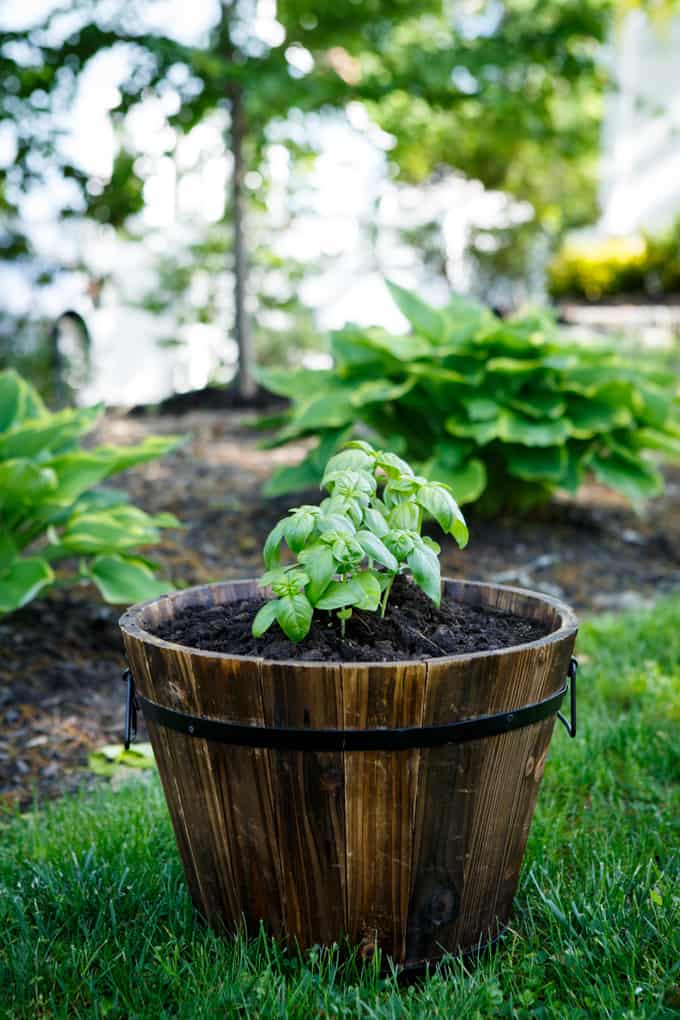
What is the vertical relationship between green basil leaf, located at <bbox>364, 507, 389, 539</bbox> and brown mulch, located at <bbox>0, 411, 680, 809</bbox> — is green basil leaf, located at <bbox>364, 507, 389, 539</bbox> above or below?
above

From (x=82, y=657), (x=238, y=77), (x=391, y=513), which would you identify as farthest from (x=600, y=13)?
(x=391, y=513)

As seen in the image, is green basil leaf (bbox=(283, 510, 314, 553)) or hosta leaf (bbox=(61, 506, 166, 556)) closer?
green basil leaf (bbox=(283, 510, 314, 553))

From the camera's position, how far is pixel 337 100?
6.84 m

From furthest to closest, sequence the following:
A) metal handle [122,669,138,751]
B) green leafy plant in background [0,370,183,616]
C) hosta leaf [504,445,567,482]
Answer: hosta leaf [504,445,567,482], green leafy plant in background [0,370,183,616], metal handle [122,669,138,751]

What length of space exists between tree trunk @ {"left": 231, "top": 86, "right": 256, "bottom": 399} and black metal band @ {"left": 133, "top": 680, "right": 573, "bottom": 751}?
19.8 feet

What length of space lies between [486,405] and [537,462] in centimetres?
41

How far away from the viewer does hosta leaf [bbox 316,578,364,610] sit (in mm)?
1696

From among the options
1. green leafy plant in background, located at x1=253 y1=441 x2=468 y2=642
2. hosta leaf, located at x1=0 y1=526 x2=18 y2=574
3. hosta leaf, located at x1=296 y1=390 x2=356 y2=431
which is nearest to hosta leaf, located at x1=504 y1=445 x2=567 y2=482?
hosta leaf, located at x1=296 y1=390 x2=356 y2=431

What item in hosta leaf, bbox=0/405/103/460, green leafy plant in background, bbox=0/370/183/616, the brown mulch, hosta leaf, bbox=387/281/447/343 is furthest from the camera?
hosta leaf, bbox=387/281/447/343

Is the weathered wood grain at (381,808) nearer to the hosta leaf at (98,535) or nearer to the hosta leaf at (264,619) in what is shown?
the hosta leaf at (264,619)

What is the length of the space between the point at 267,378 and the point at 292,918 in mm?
3752

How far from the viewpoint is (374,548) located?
1.69 meters

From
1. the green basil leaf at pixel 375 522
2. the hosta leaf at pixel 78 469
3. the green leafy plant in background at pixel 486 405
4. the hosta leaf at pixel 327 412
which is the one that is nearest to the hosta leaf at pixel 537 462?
the green leafy plant in background at pixel 486 405

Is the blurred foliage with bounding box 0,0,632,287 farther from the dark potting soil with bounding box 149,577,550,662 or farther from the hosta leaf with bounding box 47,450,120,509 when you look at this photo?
the dark potting soil with bounding box 149,577,550,662
